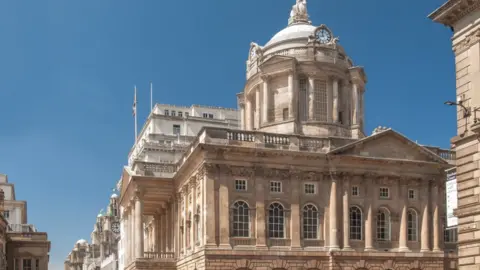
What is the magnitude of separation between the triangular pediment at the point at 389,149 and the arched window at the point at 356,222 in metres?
4.05

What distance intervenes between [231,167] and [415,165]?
46.3ft

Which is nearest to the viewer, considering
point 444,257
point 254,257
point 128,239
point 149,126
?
point 254,257

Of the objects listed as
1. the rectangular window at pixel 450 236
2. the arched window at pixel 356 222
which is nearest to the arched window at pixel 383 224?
the arched window at pixel 356 222

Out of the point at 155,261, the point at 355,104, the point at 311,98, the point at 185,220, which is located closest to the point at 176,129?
the point at 311,98

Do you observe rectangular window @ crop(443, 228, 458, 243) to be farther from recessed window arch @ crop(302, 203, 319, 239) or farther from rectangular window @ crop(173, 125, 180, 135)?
rectangular window @ crop(173, 125, 180, 135)

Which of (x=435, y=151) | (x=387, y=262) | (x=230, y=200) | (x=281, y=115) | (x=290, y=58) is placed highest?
(x=290, y=58)

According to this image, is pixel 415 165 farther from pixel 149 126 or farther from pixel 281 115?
pixel 149 126

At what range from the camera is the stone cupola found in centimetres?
5541

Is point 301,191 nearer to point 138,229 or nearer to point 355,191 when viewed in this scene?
point 355,191

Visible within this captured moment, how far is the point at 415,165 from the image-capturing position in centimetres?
5053

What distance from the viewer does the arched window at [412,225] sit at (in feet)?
165

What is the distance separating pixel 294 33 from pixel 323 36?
2.59 metres

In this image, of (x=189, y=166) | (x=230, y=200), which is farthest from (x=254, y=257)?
(x=189, y=166)

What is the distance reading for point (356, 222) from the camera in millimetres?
49312
